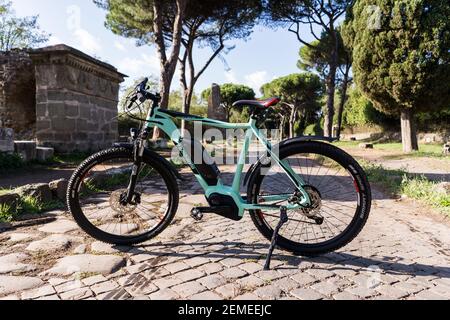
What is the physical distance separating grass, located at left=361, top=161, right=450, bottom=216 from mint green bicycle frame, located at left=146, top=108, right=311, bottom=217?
2154 millimetres

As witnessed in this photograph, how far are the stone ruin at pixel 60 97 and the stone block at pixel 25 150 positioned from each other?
0.39 metres

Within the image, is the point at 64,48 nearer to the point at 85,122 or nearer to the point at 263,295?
the point at 85,122

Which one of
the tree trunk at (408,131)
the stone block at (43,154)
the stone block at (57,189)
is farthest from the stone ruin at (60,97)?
the tree trunk at (408,131)

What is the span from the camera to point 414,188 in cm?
455

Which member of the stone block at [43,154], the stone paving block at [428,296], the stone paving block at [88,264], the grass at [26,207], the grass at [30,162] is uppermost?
the stone block at [43,154]

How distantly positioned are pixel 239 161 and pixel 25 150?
525 centimetres

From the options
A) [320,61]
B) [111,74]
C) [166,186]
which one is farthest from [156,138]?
[320,61]

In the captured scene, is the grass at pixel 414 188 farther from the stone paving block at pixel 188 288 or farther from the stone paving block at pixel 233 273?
the stone paving block at pixel 188 288

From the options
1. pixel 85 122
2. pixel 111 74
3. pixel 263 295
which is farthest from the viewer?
pixel 111 74

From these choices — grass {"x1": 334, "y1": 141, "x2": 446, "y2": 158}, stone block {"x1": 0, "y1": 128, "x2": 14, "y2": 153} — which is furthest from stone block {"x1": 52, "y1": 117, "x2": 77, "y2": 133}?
grass {"x1": 334, "y1": 141, "x2": 446, "y2": 158}

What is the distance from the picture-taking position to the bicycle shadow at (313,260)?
2180 mm

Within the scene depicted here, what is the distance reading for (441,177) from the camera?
5828 mm

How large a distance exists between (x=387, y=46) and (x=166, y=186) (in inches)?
425

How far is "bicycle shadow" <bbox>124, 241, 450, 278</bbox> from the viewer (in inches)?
85.8
